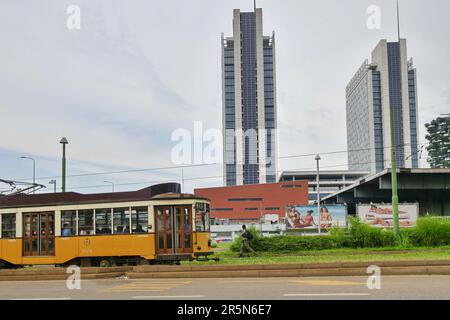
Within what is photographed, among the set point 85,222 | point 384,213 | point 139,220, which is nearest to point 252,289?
point 139,220

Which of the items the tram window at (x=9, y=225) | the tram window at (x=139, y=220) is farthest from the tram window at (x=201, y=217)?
the tram window at (x=9, y=225)

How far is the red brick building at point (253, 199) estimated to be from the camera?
117250mm

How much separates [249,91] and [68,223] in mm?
172955

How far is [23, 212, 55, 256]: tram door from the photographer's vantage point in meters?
23.6

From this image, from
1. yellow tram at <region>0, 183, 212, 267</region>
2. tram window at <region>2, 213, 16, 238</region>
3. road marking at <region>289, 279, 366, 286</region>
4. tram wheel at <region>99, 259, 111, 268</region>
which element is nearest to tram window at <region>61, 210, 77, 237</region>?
yellow tram at <region>0, 183, 212, 267</region>

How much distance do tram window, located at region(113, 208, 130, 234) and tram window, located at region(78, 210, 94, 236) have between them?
3.65 feet

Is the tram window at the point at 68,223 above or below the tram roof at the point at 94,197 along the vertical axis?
below

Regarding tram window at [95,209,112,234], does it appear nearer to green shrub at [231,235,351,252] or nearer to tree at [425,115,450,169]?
green shrub at [231,235,351,252]

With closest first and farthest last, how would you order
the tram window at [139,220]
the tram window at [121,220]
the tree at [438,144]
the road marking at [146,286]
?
the road marking at [146,286] < the tram window at [139,220] < the tram window at [121,220] < the tree at [438,144]

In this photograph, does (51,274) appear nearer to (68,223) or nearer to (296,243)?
(68,223)

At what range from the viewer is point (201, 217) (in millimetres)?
22766

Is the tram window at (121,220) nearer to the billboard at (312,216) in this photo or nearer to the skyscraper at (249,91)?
the billboard at (312,216)
